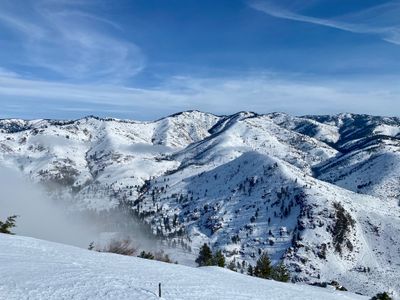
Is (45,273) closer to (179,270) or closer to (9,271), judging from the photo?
(9,271)

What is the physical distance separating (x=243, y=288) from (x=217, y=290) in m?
4.36

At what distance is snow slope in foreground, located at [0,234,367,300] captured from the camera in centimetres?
3073

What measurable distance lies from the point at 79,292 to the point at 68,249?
66.3 ft

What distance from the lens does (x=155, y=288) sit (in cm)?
3466

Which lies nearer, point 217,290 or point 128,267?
point 217,290

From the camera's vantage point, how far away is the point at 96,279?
34000mm

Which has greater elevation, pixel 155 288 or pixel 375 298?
pixel 155 288

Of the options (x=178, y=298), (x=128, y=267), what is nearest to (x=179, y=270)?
(x=128, y=267)

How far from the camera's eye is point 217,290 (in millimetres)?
38969

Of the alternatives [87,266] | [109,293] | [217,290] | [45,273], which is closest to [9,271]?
[45,273]

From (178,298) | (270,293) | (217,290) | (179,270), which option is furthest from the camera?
(179,270)

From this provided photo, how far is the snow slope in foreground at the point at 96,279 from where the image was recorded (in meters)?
30.7

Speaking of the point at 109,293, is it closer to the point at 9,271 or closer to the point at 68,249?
the point at 9,271

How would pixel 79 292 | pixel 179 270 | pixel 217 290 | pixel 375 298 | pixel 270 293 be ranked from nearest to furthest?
1. pixel 79 292
2. pixel 217 290
3. pixel 270 293
4. pixel 179 270
5. pixel 375 298
